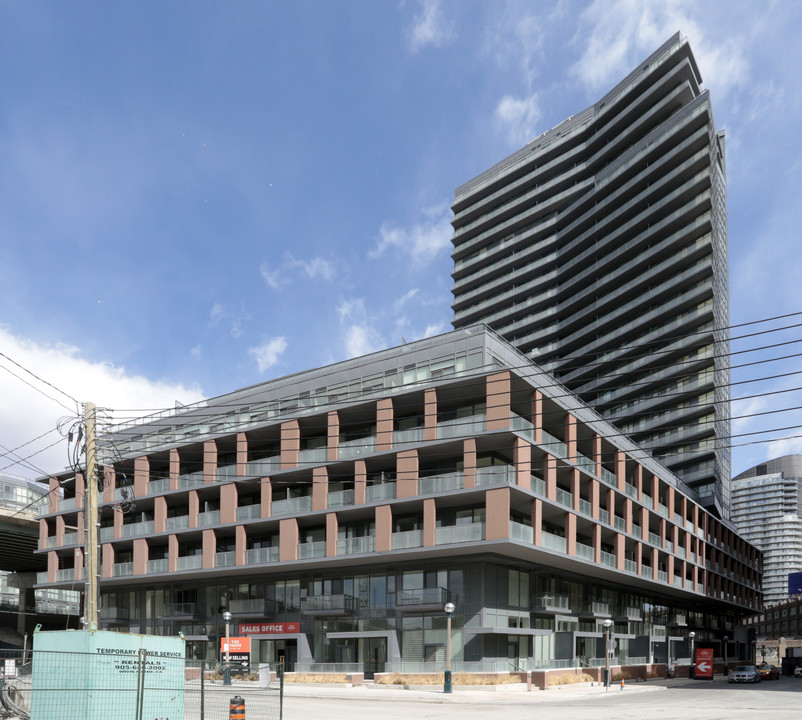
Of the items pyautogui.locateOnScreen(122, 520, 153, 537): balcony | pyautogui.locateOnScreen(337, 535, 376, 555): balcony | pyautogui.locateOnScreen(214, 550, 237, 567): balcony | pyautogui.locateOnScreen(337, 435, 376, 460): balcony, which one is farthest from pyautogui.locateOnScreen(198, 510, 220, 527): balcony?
pyautogui.locateOnScreen(337, 435, 376, 460): balcony

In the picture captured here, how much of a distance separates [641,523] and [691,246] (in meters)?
50.5

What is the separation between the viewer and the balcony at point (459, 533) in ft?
148

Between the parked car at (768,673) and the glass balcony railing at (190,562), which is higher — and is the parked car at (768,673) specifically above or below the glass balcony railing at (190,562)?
below

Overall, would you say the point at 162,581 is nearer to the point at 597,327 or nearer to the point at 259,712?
the point at 259,712

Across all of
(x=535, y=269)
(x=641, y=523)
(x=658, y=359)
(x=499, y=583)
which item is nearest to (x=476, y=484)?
(x=499, y=583)

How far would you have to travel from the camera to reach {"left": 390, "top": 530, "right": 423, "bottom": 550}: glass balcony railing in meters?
47.5

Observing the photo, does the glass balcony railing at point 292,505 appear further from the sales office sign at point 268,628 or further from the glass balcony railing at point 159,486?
the glass balcony railing at point 159,486

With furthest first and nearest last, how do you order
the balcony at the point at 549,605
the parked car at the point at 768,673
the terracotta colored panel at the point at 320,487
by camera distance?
1. the parked car at the point at 768,673
2. the terracotta colored panel at the point at 320,487
3. the balcony at the point at 549,605

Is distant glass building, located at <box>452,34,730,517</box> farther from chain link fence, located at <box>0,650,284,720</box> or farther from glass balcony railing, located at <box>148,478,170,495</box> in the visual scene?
chain link fence, located at <box>0,650,284,720</box>

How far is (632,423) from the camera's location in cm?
10544

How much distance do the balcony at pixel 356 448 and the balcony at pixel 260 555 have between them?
807cm

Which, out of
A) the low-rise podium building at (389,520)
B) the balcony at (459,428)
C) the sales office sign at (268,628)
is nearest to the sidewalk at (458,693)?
the low-rise podium building at (389,520)

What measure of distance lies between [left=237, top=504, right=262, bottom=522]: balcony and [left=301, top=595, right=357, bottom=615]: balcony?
22.3 ft

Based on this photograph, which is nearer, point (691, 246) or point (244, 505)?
point (244, 505)
